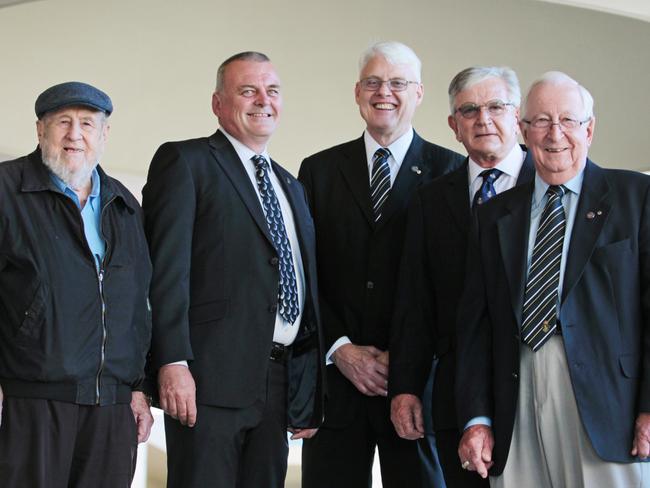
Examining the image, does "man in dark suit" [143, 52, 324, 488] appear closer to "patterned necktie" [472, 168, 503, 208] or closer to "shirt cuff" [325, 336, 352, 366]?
"shirt cuff" [325, 336, 352, 366]

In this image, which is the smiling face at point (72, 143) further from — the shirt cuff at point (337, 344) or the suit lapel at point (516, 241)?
the suit lapel at point (516, 241)

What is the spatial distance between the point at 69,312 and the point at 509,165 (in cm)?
172

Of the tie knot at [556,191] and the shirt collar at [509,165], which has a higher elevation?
the shirt collar at [509,165]

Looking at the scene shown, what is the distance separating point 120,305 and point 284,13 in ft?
22.3

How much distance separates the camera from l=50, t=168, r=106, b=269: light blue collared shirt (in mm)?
3339

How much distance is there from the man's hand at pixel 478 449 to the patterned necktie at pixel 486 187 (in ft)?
2.84

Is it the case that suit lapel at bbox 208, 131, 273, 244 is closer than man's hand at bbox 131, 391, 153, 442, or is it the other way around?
man's hand at bbox 131, 391, 153, 442

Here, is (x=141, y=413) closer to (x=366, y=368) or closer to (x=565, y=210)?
(x=366, y=368)

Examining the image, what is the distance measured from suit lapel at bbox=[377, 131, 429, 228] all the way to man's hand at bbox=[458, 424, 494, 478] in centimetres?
106

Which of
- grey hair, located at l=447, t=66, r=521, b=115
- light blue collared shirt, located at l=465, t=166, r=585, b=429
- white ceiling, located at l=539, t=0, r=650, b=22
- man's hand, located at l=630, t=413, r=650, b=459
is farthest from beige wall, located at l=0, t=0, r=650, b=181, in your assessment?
man's hand, located at l=630, t=413, r=650, b=459

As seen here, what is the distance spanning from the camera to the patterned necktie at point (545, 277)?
3227 millimetres

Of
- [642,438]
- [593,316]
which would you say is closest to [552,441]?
[642,438]

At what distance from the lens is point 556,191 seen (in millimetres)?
3381

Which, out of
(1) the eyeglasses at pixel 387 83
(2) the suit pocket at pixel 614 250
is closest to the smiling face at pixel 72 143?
(1) the eyeglasses at pixel 387 83
